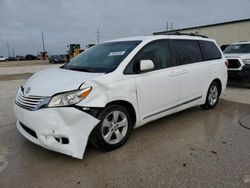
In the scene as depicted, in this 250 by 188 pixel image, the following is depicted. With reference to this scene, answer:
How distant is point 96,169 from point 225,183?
1.51 meters

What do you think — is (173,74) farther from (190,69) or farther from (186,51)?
(186,51)

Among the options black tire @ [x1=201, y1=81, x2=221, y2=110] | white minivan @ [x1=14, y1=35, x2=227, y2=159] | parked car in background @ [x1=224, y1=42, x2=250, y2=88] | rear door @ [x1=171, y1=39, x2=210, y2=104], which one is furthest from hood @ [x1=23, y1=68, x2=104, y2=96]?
parked car in background @ [x1=224, y1=42, x2=250, y2=88]

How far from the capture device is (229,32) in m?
22.6

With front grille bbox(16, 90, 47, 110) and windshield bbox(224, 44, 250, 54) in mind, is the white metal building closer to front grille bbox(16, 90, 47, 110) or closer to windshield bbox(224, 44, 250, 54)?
windshield bbox(224, 44, 250, 54)

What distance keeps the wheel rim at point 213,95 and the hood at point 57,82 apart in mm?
3090

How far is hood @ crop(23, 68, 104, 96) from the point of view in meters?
2.91

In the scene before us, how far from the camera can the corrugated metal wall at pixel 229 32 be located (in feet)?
68.9

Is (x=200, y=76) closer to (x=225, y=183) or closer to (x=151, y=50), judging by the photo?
(x=151, y=50)

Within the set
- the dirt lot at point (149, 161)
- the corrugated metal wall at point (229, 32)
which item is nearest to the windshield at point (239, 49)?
the dirt lot at point (149, 161)

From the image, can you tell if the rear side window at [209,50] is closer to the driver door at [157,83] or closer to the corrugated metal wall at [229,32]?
the driver door at [157,83]

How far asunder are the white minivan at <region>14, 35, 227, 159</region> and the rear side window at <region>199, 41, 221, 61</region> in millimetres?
240

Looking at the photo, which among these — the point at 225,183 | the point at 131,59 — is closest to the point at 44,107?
the point at 131,59

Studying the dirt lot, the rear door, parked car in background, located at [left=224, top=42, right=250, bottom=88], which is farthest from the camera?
parked car in background, located at [left=224, top=42, right=250, bottom=88]

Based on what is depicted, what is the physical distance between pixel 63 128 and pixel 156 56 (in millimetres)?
2025
